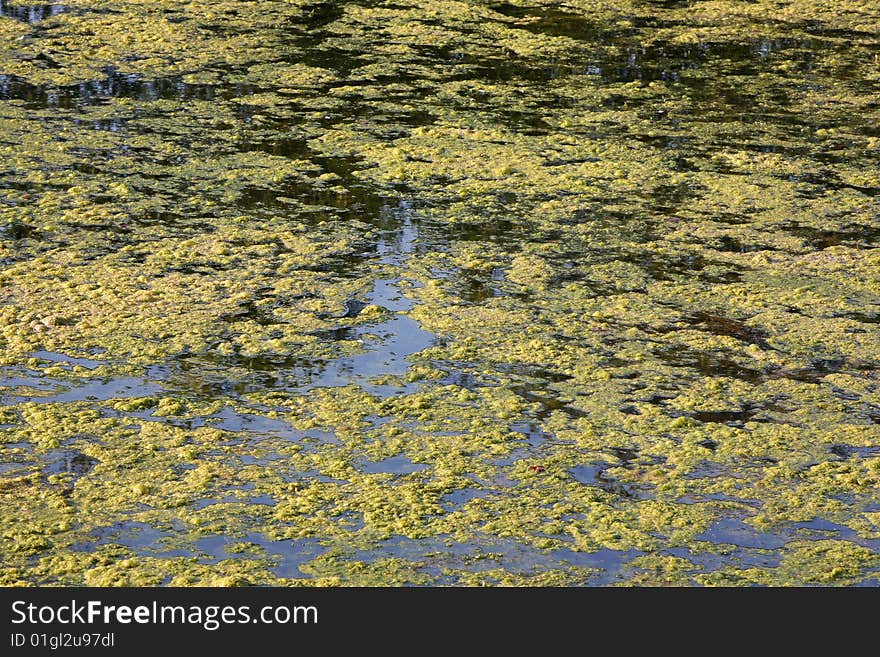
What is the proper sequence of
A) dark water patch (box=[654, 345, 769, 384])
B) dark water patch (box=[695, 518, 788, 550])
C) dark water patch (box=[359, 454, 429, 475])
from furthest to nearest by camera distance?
dark water patch (box=[654, 345, 769, 384])
dark water patch (box=[359, 454, 429, 475])
dark water patch (box=[695, 518, 788, 550])

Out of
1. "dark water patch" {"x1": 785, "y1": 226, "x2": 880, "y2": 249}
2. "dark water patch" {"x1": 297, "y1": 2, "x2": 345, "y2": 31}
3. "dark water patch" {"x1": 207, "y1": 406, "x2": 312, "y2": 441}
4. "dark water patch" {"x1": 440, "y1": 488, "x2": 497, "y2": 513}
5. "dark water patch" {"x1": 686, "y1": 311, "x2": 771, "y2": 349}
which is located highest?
"dark water patch" {"x1": 297, "y1": 2, "x2": 345, "y2": 31}

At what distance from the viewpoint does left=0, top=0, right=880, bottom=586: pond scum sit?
108 inches

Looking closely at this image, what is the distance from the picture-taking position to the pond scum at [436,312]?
2748 millimetres

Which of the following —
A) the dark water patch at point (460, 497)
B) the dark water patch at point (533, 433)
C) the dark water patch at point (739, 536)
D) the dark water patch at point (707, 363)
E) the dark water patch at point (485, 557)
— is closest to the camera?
the dark water patch at point (485, 557)

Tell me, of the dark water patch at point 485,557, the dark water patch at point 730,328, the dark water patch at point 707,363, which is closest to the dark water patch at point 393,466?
the dark water patch at point 485,557

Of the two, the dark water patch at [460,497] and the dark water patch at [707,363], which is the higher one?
the dark water patch at [707,363]

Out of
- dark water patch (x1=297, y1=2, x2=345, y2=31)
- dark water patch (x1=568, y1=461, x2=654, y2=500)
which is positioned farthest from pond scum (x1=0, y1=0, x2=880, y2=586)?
dark water patch (x1=297, y1=2, x2=345, y2=31)

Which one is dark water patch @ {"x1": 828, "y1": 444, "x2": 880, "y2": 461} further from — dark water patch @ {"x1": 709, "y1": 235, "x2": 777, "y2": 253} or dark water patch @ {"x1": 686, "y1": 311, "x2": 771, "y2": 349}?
dark water patch @ {"x1": 709, "y1": 235, "x2": 777, "y2": 253}

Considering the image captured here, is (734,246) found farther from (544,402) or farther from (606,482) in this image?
(606,482)

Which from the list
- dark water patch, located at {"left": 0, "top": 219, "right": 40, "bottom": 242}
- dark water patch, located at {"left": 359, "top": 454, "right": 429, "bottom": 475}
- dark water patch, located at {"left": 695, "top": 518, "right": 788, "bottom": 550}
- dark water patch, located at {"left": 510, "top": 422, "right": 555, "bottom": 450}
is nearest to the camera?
dark water patch, located at {"left": 695, "top": 518, "right": 788, "bottom": 550}

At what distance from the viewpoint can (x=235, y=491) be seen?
2877 mm

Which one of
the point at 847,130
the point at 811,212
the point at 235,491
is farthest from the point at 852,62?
the point at 235,491

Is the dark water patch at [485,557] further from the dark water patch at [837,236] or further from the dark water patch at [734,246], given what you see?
the dark water patch at [837,236]

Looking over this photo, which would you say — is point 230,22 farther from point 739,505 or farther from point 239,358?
point 739,505
